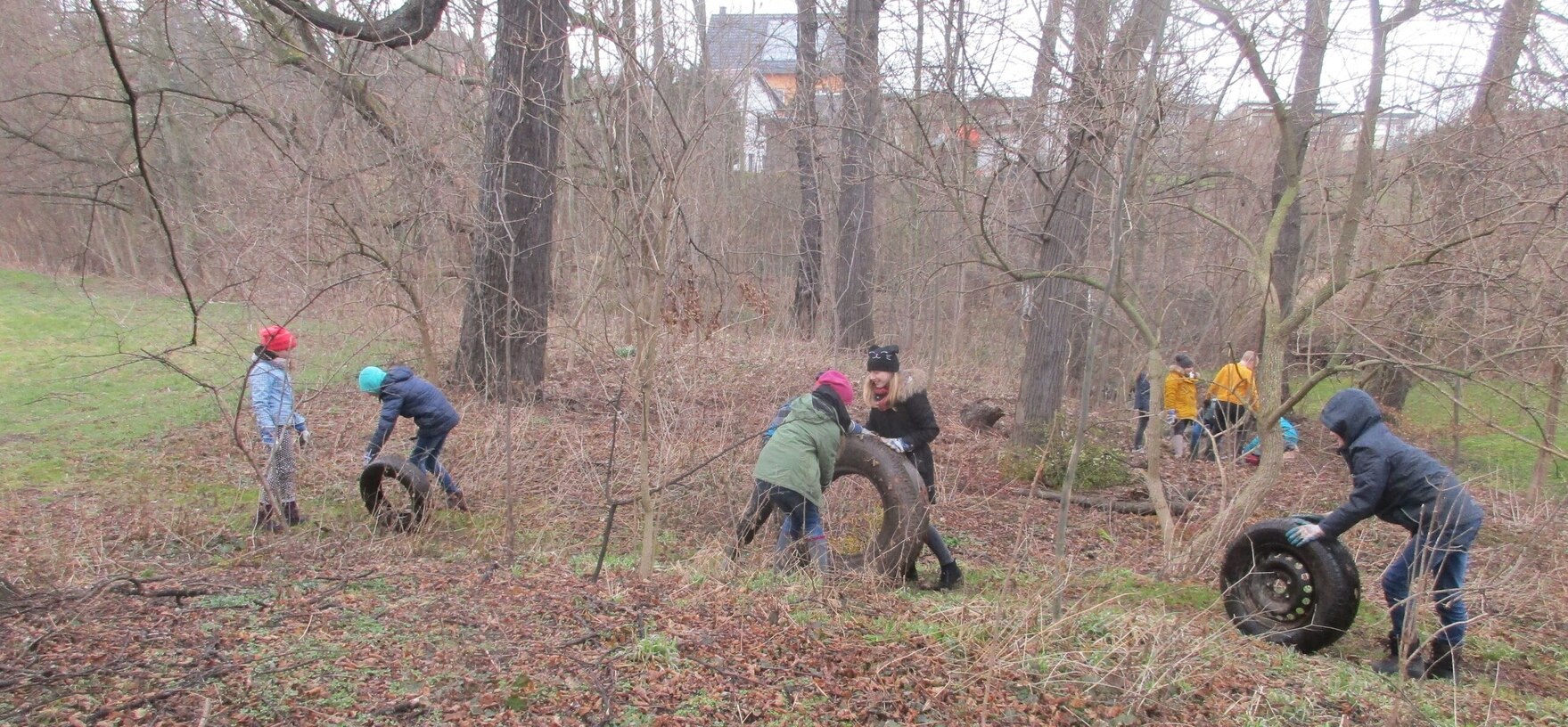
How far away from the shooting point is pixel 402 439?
28.9 ft

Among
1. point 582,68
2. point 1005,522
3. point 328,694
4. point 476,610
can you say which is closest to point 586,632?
point 476,610

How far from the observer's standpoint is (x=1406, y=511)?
4.71 metres

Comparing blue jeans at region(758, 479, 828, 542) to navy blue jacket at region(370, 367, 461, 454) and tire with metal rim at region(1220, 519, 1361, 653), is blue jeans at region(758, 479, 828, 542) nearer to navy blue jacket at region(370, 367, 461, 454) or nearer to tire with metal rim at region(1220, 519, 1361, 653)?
tire with metal rim at region(1220, 519, 1361, 653)

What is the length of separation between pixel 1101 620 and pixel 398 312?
8470 mm

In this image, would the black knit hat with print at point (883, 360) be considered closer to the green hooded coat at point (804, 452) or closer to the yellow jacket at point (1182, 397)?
the green hooded coat at point (804, 452)

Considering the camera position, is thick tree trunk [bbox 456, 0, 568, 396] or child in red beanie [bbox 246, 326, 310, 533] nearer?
child in red beanie [bbox 246, 326, 310, 533]

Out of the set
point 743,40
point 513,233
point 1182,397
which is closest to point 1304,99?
point 1182,397

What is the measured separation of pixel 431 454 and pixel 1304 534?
6003 millimetres

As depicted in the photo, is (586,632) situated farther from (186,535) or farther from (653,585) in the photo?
(186,535)

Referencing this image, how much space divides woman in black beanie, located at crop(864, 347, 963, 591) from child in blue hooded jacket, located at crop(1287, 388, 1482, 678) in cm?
236

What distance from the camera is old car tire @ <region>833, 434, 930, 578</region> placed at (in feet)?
19.1

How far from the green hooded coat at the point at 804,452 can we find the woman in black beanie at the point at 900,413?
548mm

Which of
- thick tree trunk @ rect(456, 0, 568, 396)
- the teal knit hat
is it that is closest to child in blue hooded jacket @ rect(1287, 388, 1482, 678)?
the teal knit hat

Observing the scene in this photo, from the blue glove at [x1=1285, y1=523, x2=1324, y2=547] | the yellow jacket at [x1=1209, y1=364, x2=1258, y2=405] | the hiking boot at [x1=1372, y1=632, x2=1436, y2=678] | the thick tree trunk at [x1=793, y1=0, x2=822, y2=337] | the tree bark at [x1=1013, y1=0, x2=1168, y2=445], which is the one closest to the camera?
the hiking boot at [x1=1372, y1=632, x2=1436, y2=678]
